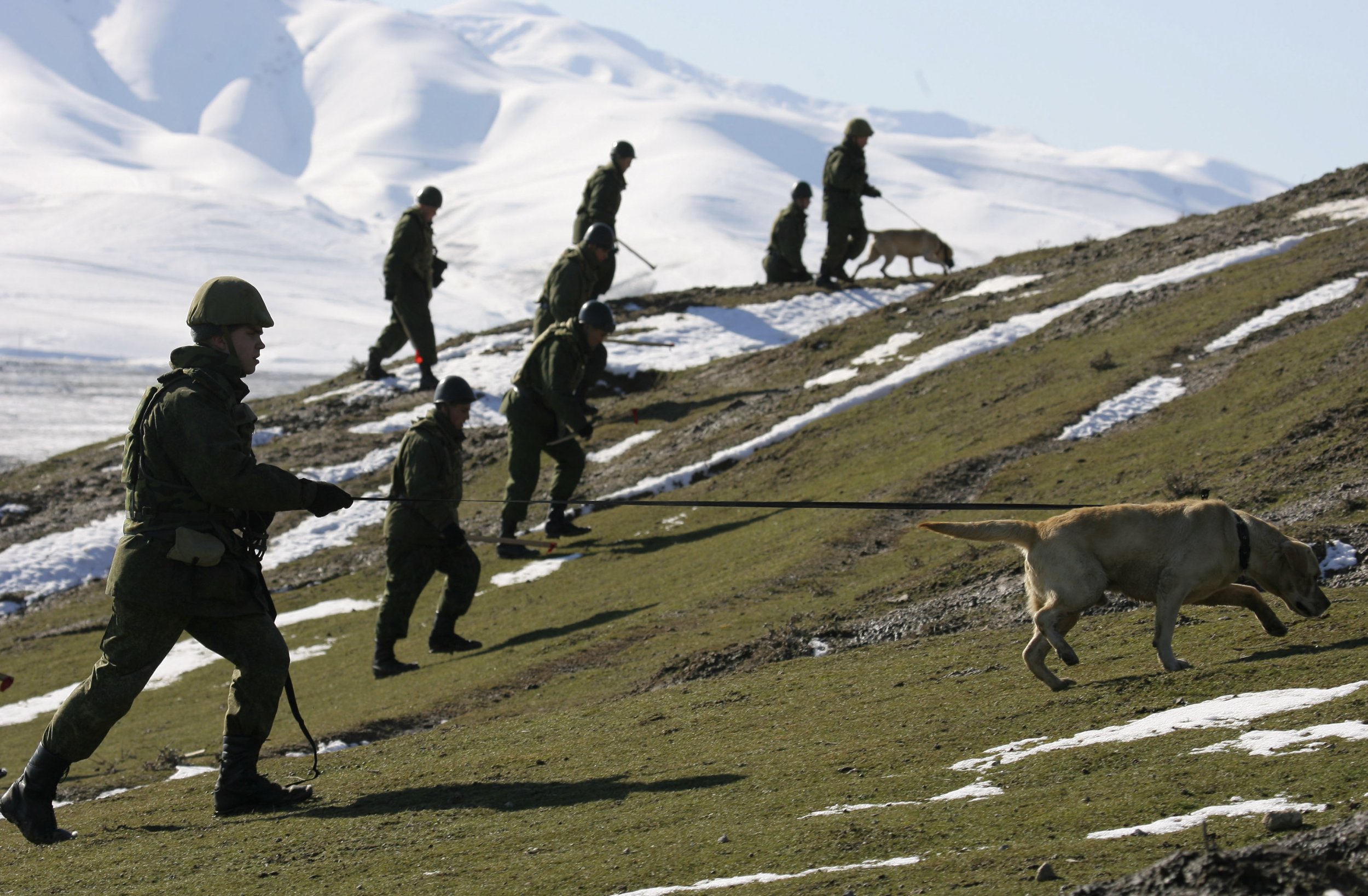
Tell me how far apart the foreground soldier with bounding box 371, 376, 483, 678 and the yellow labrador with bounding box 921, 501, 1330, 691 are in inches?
282

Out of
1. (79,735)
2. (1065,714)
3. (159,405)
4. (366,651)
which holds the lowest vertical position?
(366,651)

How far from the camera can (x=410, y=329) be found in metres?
28.5

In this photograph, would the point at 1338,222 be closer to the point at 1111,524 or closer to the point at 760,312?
the point at 760,312

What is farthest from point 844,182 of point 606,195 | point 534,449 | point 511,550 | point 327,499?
point 327,499

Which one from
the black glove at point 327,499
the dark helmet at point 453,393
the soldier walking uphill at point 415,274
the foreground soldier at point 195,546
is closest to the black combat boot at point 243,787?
the foreground soldier at point 195,546

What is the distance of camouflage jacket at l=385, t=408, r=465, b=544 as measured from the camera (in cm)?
1436

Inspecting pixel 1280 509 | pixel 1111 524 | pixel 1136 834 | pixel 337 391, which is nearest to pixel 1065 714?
pixel 1111 524

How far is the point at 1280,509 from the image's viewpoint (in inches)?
456

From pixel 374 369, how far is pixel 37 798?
24.3m

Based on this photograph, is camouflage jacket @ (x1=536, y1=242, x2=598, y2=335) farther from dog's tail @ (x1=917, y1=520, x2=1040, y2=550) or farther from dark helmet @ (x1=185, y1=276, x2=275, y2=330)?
dog's tail @ (x1=917, y1=520, x2=1040, y2=550)

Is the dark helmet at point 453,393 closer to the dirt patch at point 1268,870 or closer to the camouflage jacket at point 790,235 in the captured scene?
the dirt patch at point 1268,870

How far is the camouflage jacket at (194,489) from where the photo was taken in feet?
26.5

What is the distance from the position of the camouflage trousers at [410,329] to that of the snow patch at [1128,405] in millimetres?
14567

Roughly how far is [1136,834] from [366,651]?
1165 centimetres
